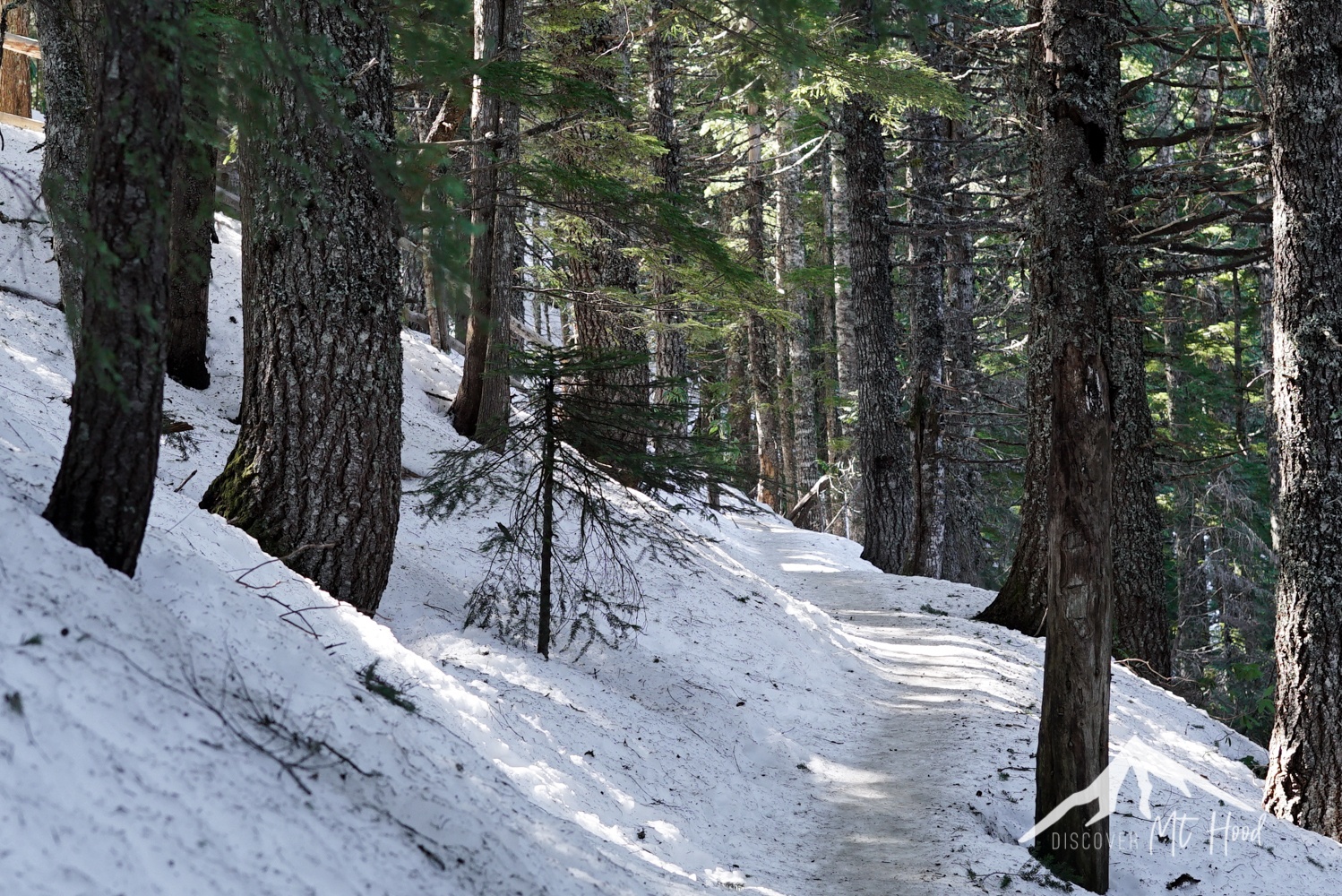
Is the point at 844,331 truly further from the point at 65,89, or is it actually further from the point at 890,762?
the point at 65,89

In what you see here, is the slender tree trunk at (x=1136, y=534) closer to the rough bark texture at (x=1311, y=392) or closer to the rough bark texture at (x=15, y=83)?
the rough bark texture at (x=1311, y=392)

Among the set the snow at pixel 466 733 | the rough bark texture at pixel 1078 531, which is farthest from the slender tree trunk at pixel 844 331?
the rough bark texture at pixel 1078 531

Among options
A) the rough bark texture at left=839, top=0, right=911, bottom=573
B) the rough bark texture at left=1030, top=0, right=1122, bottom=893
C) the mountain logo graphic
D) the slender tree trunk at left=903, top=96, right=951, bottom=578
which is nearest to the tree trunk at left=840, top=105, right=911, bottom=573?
the rough bark texture at left=839, top=0, right=911, bottom=573

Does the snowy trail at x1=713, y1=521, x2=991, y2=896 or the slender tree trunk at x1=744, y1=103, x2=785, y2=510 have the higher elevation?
the slender tree trunk at x1=744, y1=103, x2=785, y2=510

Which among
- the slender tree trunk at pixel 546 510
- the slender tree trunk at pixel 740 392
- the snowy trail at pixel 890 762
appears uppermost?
the slender tree trunk at pixel 740 392

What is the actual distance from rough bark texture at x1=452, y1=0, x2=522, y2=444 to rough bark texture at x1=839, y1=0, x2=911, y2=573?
5.31m

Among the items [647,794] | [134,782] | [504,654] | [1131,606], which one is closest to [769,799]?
[647,794]

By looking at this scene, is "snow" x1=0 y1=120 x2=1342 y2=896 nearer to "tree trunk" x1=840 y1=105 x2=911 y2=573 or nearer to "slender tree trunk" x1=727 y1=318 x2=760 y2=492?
"tree trunk" x1=840 y1=105 x2=911 y2=573

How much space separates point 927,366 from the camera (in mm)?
14320

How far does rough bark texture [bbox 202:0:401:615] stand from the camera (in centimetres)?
604

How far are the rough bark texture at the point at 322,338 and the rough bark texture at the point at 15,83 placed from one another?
1222 centimetres

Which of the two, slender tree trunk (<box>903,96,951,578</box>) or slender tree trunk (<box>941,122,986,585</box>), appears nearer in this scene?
slender tree trunk (<box>903,96,951,578</box>)

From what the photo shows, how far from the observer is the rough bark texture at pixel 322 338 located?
19.8 feet

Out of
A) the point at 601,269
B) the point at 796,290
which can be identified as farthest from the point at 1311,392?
the point at 796,290
